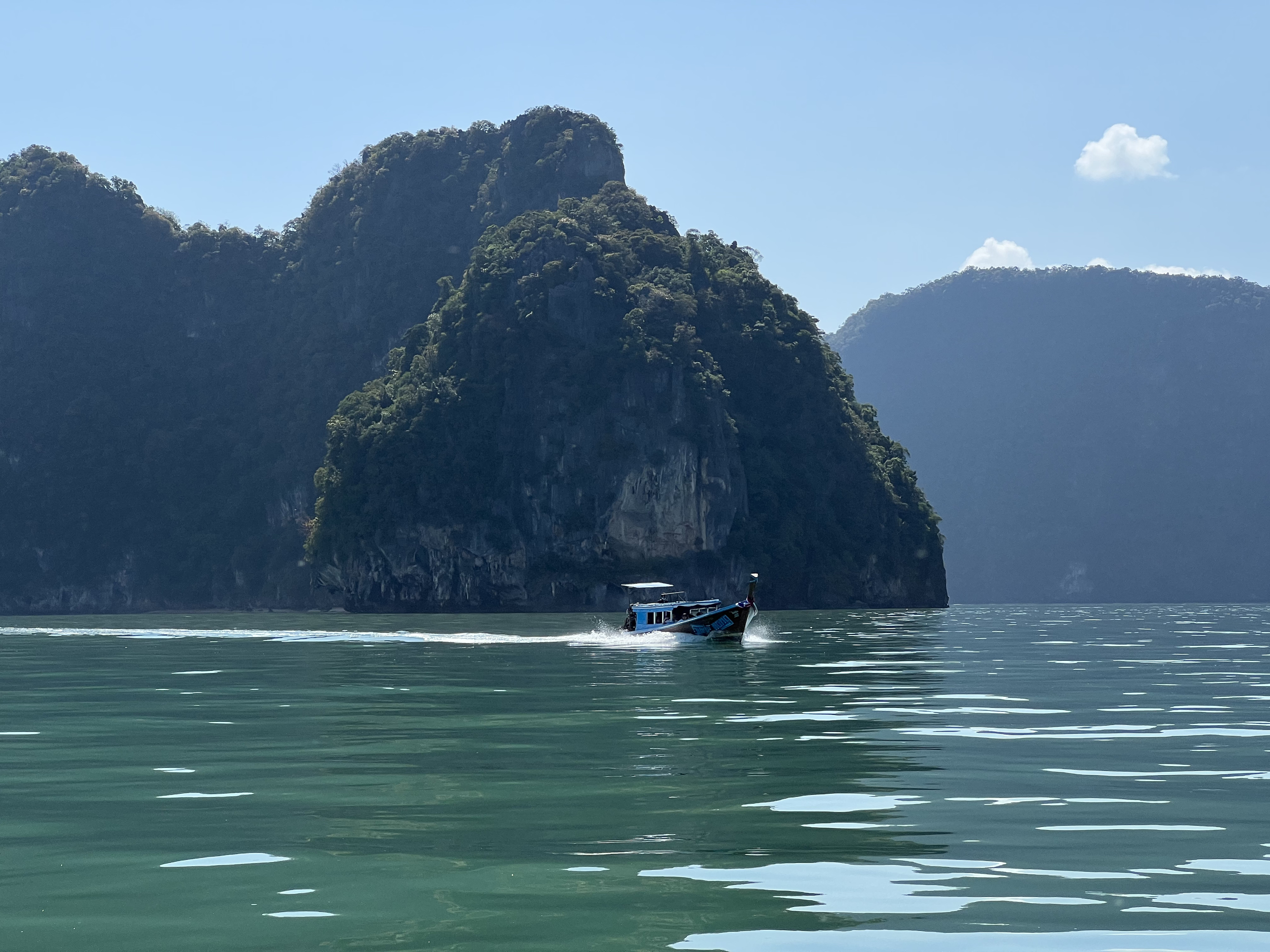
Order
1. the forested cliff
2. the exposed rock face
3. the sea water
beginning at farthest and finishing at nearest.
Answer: the forested cliff
the exposed rock face
the sea water

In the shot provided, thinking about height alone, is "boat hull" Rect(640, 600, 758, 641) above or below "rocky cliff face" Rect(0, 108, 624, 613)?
below

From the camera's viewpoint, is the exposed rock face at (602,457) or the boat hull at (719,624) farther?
the exposed rock face at (602,457)

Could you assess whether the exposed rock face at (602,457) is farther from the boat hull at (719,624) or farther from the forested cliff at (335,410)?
the boat hull at (719,624)

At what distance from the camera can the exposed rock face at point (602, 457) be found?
130000 mm

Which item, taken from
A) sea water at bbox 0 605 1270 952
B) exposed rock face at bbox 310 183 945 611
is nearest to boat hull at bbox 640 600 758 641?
sea water at bbox 0 605 1270 952

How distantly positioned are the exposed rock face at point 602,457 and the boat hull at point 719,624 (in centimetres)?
7171

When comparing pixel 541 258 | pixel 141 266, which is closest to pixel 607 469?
pixel 541 258

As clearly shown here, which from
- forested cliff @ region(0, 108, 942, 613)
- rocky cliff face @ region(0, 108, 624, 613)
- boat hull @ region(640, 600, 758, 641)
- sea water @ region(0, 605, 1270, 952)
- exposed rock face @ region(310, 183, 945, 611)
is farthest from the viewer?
rocky cliff face @ region(0, 108, 624, 613)

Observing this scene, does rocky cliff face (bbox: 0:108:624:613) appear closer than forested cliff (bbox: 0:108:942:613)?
No

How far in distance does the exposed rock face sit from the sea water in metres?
97.4

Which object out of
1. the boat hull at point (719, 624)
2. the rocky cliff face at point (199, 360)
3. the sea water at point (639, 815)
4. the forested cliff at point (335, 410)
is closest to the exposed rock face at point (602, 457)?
the forested cliff at point (335, 410)

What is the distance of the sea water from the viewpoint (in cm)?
956

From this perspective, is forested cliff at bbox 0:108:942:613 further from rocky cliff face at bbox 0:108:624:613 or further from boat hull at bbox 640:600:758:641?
boat hull at bbox 640:600:758:641

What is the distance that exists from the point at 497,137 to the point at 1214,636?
497 ft
